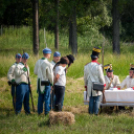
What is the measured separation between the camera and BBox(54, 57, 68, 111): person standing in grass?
9023 mm

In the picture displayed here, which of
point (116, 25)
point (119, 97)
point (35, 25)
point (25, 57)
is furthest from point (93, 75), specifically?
point (116, 25)

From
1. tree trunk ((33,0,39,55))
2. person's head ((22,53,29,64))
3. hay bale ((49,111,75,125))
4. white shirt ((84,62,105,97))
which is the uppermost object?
tree trunk ((33,0,39,55))

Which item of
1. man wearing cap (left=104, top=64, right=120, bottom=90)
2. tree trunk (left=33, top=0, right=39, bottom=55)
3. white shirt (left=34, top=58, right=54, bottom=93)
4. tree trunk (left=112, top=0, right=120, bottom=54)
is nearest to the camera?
white shirt (left=34, top=58, right=54, bottom=93)

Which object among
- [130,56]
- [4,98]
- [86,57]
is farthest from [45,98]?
[130,56]

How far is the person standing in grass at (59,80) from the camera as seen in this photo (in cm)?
902

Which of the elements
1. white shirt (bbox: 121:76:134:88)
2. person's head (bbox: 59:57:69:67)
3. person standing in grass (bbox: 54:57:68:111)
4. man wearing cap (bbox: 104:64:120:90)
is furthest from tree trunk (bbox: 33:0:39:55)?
person's head (bbox: 59:57:69:67)

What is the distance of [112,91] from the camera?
9.47 meters

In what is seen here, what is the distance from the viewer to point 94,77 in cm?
888

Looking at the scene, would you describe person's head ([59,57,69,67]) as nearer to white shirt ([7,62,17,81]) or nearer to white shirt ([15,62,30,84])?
white shirt ([15,62,30,84])

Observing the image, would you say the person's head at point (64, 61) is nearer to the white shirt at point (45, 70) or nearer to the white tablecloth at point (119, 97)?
the white shirt at point (45, 70)

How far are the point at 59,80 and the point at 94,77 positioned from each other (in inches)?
35.4

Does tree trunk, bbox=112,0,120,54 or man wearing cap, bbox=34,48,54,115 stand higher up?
tree trunk, bbox=112,0,120,54

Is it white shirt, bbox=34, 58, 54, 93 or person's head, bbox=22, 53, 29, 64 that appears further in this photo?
person's head, bbox=22, 53, 29, 64

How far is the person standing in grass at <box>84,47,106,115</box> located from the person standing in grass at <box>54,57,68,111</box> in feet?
1.93
